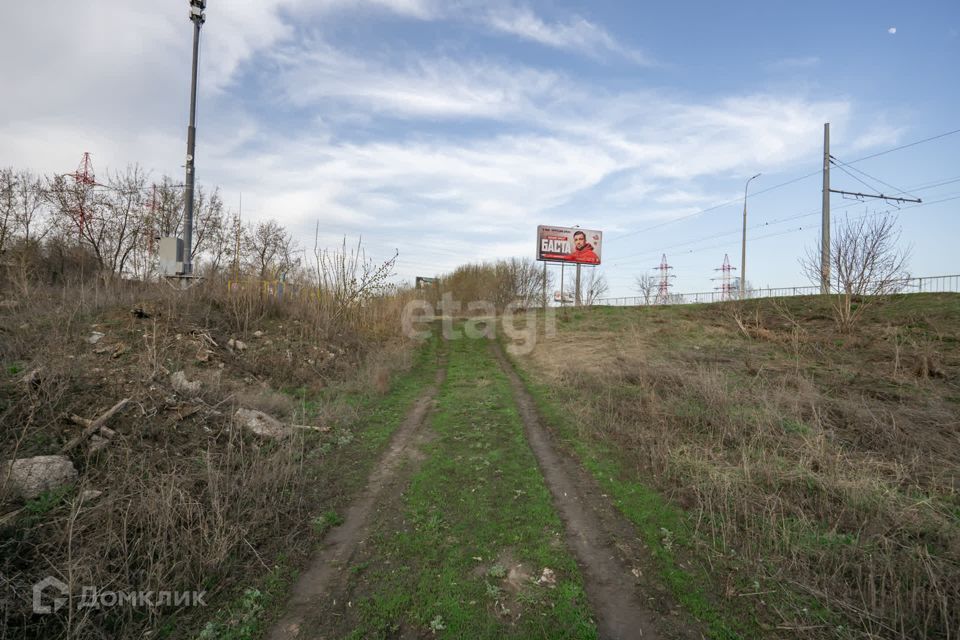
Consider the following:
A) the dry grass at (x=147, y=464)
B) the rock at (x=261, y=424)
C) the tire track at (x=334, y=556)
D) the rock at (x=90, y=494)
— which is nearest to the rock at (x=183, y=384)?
the dry grass at (x=147, y=464)

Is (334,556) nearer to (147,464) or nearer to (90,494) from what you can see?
(90,494)

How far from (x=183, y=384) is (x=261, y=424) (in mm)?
1611

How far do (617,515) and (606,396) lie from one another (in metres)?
5.05

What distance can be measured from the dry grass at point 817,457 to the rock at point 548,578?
1.46m

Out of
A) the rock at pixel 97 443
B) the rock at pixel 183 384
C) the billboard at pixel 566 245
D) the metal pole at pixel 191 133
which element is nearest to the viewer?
the rock at pixel 97 443

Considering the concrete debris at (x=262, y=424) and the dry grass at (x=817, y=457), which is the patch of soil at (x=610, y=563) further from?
the concrete debris at (x=262, y=424)

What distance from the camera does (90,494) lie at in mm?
3639

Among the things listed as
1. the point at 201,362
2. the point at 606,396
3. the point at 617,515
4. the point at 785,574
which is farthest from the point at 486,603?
the point at 201,362

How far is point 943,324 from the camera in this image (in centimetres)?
1302

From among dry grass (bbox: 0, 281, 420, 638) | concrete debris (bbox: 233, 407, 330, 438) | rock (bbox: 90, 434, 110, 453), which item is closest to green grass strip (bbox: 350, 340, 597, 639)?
dry grass (bbox: 0, 281, 420, 638)

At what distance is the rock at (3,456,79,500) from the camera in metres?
3.47

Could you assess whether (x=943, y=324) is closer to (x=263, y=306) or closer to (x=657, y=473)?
(x=657, y=473)

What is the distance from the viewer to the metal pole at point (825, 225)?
15.7 metres

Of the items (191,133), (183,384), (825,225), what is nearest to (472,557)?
(183,384)
